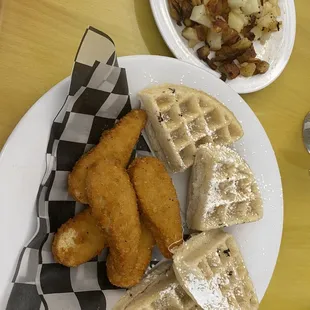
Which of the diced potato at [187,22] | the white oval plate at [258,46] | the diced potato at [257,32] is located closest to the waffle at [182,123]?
the white oval plate at [258,46]

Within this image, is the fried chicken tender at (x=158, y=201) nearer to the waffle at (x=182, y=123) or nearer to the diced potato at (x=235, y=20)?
the waffle at (x=182, y=123)

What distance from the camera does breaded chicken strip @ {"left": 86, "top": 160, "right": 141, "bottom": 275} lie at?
1306 millimetres

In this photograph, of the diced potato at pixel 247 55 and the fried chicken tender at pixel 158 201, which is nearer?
the fried chicken tender at pixel 158 201

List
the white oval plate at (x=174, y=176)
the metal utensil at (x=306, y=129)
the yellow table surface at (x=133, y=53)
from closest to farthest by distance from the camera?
the white oval plate at (x=174, y=176), the yellow table surface at (x=133, y=53), the metal utensil at (x=306, y=129)

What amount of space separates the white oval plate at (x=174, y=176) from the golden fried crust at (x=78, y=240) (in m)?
0.08

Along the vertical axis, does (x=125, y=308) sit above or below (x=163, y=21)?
below

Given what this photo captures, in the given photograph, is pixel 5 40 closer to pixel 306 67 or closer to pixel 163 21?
pixel 163 21

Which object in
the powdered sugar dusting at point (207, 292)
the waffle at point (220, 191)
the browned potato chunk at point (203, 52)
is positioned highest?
the browned potato chunk at point (203, 52)

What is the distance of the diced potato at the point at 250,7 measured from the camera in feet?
5.63

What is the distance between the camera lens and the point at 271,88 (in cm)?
192

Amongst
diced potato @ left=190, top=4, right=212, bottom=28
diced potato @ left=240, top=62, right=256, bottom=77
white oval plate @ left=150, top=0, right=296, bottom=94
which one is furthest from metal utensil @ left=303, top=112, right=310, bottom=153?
diced potato @ left=190, top=4, right=212, bottom=28

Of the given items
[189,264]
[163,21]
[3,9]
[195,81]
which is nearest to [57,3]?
[3,9]

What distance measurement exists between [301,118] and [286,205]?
34 centimetres

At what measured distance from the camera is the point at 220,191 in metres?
1.56
